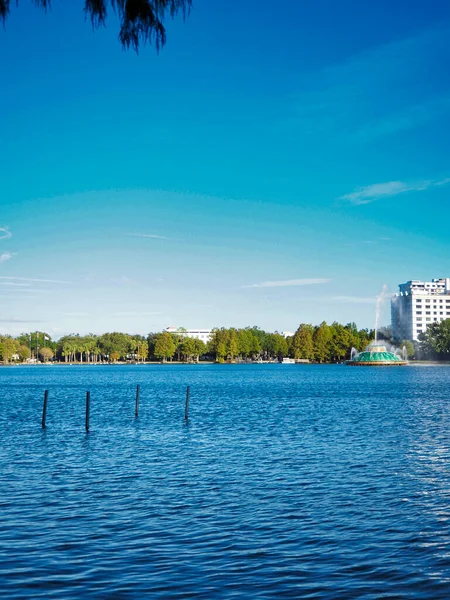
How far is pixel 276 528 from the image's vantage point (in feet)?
63.0

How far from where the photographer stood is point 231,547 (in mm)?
17391

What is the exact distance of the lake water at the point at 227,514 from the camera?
14930 mm

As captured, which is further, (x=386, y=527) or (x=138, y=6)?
(x=386, y=527)

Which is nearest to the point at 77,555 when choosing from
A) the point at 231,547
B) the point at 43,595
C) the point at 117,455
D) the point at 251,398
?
the point at 43,595

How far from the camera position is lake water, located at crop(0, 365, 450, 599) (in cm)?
1493

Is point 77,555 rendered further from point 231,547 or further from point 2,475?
point 2,475

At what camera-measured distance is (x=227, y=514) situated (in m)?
20.8

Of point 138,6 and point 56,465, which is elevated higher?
point 138,6

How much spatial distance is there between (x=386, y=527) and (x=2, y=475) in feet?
51.5

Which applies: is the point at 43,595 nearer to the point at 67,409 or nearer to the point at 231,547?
the point at 231,547

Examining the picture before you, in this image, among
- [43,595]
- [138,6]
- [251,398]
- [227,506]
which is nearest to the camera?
[138,6]

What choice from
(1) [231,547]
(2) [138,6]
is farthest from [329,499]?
(2) [138,6]

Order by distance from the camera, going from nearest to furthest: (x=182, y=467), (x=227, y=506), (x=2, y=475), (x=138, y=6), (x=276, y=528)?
(x=138, y=6) → (x=276, y=528) → (x=227, y=506) → (x=2, y=475) → (x=182, y=467)

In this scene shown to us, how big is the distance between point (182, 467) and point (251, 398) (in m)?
51.3
